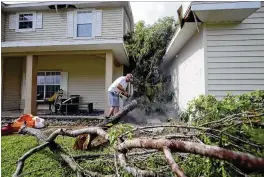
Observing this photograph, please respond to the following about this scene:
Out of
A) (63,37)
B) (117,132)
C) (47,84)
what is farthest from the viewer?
(47,84)

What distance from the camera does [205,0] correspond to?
17.2 ft

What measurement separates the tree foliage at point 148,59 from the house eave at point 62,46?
2.59 metres

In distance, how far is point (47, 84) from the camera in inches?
526

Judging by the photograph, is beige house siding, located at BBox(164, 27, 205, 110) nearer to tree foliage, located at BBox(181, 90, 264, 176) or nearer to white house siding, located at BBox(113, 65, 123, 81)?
tree foliage, located at BBox(181, 90, 264, 176)

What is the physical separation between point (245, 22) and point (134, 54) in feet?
23.9

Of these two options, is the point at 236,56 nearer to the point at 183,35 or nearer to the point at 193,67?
the point at 193,67

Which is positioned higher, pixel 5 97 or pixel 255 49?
pixel 255 49

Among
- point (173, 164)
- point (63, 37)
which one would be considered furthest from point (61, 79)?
point (173, 164)

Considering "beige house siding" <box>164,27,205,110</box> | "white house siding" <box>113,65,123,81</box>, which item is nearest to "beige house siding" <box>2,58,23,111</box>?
"white house siding" <box>113,65,123,81</box>

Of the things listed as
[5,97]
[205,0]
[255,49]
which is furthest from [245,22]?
[5,97]

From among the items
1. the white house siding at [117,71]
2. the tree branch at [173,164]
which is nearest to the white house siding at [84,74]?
the white house siding at [117,71]

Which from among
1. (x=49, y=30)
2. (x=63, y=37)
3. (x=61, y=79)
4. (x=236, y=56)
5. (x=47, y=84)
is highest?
(x=49, y=30)

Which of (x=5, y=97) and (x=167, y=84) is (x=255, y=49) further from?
(x=5, y=97)

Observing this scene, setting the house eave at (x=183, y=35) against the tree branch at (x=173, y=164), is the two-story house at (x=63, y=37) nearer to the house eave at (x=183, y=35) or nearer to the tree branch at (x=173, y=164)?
the house eave at (x=183, y=35)
